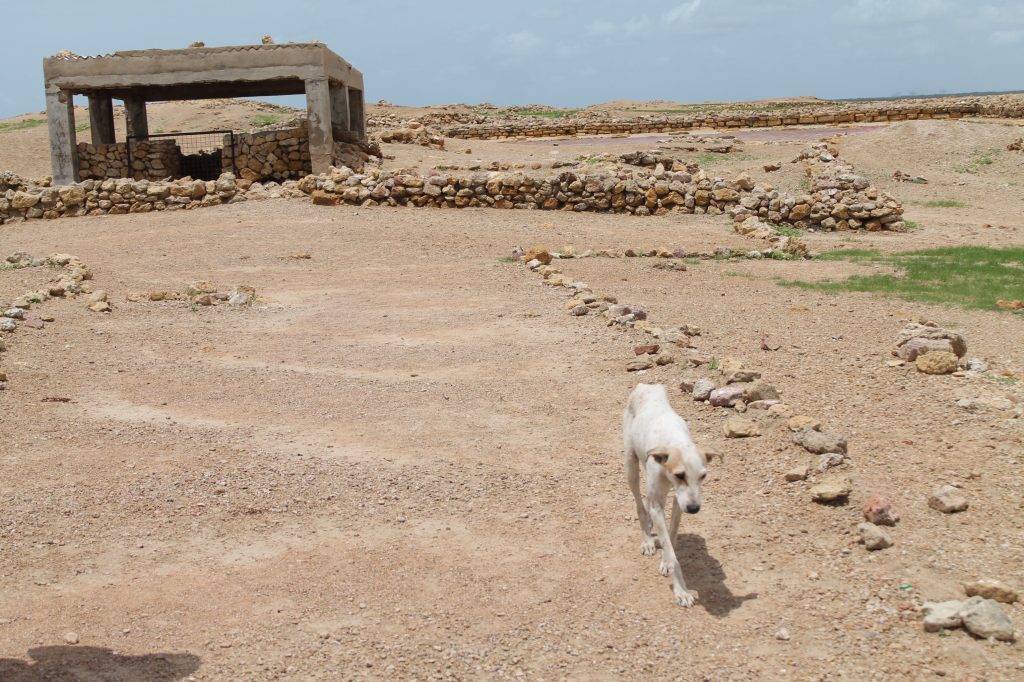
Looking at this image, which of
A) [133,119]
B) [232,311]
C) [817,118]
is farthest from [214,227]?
[817,118]

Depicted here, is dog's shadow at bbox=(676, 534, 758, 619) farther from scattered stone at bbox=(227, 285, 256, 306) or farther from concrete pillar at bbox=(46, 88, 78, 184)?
concrete pillar at bbox=(46, 88, 78, 184)

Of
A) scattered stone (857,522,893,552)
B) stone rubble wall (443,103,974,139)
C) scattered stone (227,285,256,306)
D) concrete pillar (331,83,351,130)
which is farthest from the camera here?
stone rubble wall (443,103,974,139)

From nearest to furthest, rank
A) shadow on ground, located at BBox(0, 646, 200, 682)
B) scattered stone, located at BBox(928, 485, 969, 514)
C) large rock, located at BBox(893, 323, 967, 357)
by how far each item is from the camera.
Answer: shadow on ground, located at BBox(0, 646, 200, 682) → scattered stone, located at BBox(928, 485, 969, 514) → large rock, located at BBox(893, 323, 967, 357)

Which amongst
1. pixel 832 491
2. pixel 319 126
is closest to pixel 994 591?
pixel 832 491

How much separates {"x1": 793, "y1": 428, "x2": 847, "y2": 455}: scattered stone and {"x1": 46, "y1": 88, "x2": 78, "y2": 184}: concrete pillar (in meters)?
21.2

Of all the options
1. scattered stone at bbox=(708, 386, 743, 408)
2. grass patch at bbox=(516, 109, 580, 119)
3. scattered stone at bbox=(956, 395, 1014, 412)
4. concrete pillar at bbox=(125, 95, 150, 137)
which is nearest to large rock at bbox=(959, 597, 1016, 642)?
scattered stone at bbox=(956, 395, 1014, 412)

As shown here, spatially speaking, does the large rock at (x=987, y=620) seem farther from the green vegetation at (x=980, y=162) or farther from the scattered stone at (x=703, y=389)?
the green vegetation at (x=980, y=162)

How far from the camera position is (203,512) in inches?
251

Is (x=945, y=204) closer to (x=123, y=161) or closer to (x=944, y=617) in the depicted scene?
(x=944, y=617)

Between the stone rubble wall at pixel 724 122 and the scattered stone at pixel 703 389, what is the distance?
32.1m

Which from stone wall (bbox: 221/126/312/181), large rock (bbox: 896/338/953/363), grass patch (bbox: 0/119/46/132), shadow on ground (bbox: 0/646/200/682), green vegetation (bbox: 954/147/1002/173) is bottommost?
shadow on ground (bbox: 0/646/200/682)

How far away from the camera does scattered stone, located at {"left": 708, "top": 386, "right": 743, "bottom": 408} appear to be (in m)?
7.77

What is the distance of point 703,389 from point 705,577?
2834mm

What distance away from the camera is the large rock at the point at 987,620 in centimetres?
456
